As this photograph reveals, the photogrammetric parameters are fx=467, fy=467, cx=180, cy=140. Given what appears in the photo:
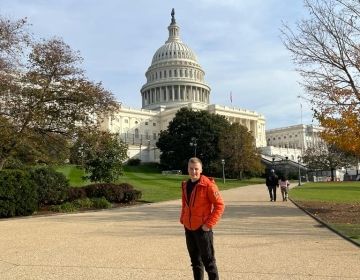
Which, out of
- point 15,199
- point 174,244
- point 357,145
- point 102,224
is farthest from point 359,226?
point 15,199

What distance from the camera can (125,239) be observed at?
12102 mm

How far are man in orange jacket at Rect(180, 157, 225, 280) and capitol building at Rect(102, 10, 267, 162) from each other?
116603 mm

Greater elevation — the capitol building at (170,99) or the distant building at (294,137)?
the capitol building at (170,99)

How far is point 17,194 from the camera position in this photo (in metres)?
20.3

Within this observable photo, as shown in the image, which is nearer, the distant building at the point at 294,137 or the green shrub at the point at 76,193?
Result: the green shrub at the point at 76,193

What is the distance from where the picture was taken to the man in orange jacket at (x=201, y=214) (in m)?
6.32

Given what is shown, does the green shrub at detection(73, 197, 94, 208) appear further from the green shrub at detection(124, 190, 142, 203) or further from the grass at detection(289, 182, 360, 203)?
the grass at detection(289, 182, 360, 203)

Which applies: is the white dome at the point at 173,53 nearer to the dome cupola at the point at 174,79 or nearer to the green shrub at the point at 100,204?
the dome cupola at the point at 174,79

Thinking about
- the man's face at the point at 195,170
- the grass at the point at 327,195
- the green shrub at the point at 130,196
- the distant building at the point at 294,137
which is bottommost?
the grass at the point at 327,195

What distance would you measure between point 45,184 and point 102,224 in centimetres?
831

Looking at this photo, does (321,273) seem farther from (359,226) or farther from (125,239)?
(359,226)

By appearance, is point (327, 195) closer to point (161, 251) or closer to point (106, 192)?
point (106, 192)

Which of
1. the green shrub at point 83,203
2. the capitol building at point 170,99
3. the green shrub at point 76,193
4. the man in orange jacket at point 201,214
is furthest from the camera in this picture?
the capitol building at point 170,99

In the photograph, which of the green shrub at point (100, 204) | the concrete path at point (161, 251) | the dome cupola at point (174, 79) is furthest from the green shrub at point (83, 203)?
the dome cupola at point (174, 79)
